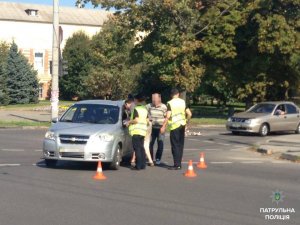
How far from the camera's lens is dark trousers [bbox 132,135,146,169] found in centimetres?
1395

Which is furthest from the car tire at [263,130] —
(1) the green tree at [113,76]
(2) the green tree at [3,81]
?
(2) the green tree at [3,81]

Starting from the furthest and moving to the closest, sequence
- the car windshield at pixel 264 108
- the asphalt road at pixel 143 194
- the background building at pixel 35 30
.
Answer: the background building at pixel 35 30 < the car windshield at pixel 264 108 < the asphalt road at pixel 143 194

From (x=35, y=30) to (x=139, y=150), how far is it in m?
70.8

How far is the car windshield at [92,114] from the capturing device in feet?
47.5

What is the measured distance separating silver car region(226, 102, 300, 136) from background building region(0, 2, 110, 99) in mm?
54959

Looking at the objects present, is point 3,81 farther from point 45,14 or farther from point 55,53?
point 55,53

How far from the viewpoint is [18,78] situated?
64625 mm

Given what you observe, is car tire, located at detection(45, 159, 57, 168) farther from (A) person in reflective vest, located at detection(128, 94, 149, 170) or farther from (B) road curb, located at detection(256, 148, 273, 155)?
(B) road curb, located at detection(256, 148, 273, 155)

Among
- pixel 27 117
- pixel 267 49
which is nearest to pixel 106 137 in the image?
pixel 267 49

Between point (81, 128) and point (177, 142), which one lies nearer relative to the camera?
point (81, 128)

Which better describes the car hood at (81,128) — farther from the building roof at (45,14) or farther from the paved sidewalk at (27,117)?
the building roof at (45,14)

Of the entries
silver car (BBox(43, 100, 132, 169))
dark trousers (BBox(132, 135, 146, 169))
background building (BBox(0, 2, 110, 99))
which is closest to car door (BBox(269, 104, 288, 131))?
silver car (BBox(43, 100, 132, 169))

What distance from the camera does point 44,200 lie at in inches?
382

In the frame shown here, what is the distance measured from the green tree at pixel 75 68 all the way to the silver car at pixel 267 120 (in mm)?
44677
